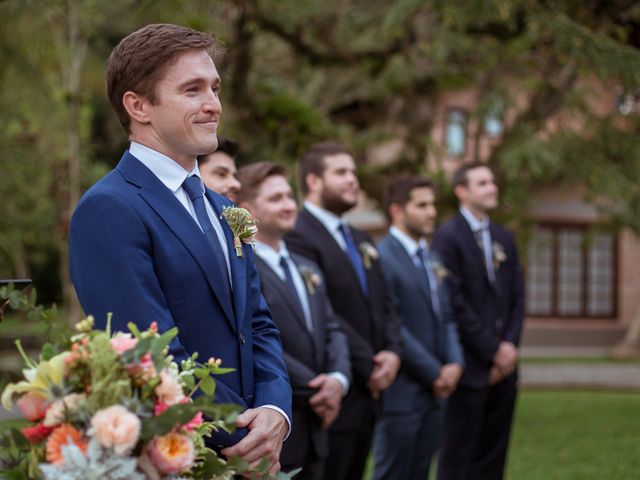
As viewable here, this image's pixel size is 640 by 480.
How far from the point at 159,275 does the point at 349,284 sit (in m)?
3.45

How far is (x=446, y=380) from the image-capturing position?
7.41 meters

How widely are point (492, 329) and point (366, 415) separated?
1992 mm

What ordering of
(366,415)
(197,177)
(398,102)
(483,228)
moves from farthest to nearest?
(398,102), (483,228), (366,415), (197,177)

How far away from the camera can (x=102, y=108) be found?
2861 centimetres

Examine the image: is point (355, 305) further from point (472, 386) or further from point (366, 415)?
point (472, 386)

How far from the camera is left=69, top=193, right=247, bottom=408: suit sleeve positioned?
3.05 metres

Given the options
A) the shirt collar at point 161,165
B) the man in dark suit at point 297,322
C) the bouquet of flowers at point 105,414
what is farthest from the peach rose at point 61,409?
the man in dark suit at point 297,322

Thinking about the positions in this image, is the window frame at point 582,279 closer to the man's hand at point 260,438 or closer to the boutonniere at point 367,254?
the boutonniere at point 367,254

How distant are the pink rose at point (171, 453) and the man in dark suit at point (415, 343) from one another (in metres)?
4.89

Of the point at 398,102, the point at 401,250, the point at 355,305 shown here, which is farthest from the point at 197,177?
the point at 398,102

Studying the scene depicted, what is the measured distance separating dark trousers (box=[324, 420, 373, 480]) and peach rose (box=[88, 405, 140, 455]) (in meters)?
3.92

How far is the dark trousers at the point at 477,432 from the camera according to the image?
7801 mm

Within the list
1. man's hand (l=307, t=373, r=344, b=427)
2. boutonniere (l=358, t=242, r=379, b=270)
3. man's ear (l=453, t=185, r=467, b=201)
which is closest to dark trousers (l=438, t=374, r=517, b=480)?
man's ear (l=453, t=185, r=467, b=201)

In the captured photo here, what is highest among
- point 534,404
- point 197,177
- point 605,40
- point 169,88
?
point 605,40
